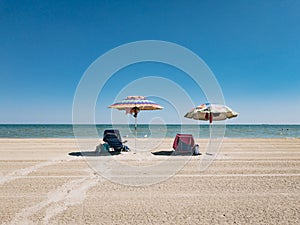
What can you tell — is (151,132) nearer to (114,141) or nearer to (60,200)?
(114,141)

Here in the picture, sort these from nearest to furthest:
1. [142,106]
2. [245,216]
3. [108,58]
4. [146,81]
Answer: [245,216], [108,58], [142,106], [146,81]

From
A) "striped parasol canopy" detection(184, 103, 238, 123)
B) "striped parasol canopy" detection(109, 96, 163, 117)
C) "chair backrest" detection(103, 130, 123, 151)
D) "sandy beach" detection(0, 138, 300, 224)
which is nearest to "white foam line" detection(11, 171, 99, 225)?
"sandy beach" detection(0, 138, 300, 224)

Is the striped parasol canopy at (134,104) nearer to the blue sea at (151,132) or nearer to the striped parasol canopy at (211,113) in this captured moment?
the striped parasol canopy at (211,113)

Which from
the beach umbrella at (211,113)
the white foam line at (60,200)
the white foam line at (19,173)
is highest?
the beach umbrella at (211,113)

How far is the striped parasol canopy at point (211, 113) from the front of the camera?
33.9ft

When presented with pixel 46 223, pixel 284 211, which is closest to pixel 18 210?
pixel 46 223

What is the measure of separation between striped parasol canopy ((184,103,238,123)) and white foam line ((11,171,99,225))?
6070 mm

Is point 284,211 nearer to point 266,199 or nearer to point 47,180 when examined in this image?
point 266,199

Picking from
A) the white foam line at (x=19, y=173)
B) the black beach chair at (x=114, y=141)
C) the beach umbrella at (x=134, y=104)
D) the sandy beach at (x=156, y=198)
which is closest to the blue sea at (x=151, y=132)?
the black beach chair at (x=114, y=141)

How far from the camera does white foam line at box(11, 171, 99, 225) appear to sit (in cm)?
358

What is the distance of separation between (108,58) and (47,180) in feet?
15.0

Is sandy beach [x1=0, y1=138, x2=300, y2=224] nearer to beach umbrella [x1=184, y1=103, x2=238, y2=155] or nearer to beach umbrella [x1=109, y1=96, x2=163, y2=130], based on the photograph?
beach umbrella [x1=109, y1=96, x2=163, y2=130]

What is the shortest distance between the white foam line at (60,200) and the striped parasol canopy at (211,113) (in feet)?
19.9

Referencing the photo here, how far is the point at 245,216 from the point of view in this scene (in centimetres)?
361
